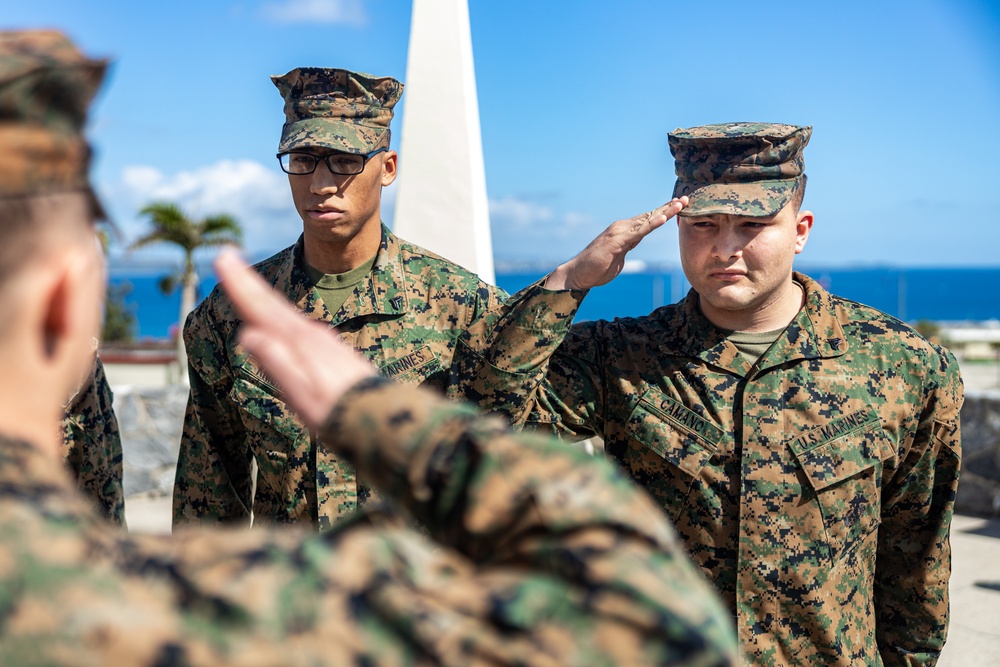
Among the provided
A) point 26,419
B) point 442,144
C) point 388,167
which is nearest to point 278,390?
point 388,167

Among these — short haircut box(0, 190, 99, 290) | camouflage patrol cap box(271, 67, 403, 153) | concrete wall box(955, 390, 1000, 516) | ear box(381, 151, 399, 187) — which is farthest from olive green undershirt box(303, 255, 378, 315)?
concrete wall box(955, 390, 1000, 516)

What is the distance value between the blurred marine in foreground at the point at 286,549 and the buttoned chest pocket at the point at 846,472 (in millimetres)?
1835

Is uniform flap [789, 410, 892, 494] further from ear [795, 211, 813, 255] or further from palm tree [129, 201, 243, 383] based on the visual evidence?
palm tree [129, 201, 243, 383]

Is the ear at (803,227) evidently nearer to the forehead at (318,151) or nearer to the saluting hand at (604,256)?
the saluting hand at (604,256)

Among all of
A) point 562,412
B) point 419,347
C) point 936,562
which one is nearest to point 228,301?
point 419,347

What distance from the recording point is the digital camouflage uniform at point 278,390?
3.00 m

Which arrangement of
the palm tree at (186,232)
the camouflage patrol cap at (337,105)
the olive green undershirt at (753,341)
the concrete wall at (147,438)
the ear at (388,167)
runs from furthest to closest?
the palm tree at (186,232), the concrete wall at (147,438), the ear at (388,167), the camouflage patrol cap at (337,105), the olive green undershirt at (753,341)

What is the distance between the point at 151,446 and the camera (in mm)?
7922

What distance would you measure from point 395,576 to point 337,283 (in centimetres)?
228

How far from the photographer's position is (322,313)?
317 centimetres

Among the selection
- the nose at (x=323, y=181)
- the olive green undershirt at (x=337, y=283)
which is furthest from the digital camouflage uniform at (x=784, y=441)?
the nose at (x=323, y=181)

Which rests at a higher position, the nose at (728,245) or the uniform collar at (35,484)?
the uniform collar at (35,484)

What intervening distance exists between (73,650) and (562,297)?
186 cm

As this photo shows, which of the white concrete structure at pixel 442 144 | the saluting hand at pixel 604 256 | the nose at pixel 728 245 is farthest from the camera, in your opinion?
the white concrete structure at pixel 442 144
